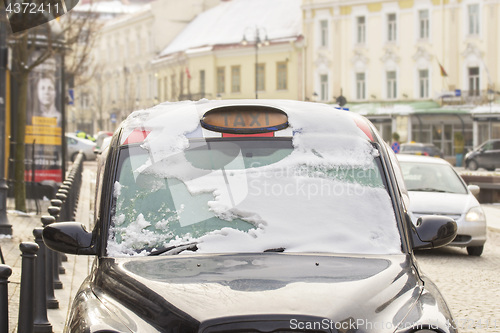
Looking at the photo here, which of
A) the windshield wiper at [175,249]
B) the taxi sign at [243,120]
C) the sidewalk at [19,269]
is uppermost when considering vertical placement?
the taxi sign at [243,120]

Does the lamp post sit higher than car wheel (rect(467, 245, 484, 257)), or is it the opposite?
the lamp post

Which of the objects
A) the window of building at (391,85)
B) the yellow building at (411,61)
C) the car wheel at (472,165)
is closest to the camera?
the car wheel at (472,165)

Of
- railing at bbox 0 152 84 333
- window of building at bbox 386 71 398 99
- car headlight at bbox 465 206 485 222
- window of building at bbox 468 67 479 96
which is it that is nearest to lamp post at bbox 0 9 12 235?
railing at bbox 0 152 84 333

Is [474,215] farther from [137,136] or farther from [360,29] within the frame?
[360,29]

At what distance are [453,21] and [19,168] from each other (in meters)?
42.9

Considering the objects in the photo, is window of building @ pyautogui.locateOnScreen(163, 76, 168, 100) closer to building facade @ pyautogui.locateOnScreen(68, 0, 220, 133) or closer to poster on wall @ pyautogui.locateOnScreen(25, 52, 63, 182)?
building facade @ pyautogui.locateOnScreen(68, 0, 220, 133)

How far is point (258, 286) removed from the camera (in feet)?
11.5

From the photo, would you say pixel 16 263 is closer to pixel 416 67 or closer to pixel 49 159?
pixel 49 159

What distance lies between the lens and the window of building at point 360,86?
61.3 meters

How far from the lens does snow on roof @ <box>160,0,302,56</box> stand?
66688 millimetres

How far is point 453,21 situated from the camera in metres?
56.4

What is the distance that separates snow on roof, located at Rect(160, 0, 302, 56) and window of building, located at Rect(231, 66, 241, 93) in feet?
6.91

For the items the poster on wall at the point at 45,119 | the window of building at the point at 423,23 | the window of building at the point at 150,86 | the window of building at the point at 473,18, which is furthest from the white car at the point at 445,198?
the window of building at the point at 150,86

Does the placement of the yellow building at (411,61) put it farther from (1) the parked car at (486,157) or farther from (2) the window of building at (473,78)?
(1) the parked car at (486,157)
